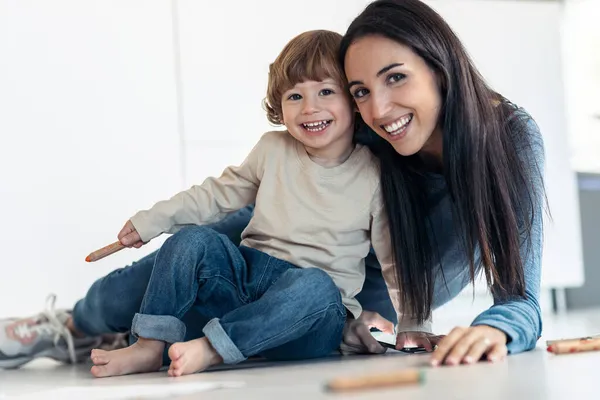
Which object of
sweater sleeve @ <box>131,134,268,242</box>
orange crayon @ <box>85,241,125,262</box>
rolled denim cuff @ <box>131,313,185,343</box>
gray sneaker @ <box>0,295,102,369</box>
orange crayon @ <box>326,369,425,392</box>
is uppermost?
sweater sleeve @ <box>131,134,268,242</box>

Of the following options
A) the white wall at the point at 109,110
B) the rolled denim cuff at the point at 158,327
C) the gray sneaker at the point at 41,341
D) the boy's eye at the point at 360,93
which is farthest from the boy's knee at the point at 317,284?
the white wall at the point at 109,110

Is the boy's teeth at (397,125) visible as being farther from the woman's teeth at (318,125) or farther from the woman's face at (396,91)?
the woman's teeth at (318,125)

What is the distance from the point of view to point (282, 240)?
150 centimetres

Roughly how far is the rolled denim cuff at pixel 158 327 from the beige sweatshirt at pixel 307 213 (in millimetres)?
199

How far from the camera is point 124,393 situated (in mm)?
1045

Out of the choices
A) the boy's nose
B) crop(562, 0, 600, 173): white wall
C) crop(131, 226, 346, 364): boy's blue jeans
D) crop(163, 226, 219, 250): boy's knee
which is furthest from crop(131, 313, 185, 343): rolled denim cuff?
crop(562, 0, 600, 173): white wall

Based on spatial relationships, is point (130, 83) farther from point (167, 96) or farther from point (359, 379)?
point (359, 379)

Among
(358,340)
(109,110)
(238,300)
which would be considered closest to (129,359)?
(238,300)

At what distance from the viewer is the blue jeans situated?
63.7 inches

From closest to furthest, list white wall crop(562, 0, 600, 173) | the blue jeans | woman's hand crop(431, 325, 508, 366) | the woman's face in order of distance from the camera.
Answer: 1. woman's hand crop(431, 325, 508, 366)
2. the woman's face
3. the blue jeans
4. white wall crop(562, 0, 600, 173)

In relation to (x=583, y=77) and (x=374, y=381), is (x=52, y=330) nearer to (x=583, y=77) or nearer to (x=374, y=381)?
(x=374, y=381)

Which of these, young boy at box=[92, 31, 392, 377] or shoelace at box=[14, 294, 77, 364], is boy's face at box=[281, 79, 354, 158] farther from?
shoelace at box=[14, 294, 77, 364]

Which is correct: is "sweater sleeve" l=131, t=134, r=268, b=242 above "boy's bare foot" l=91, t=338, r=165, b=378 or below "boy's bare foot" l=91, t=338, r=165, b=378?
above

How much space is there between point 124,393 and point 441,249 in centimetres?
71
